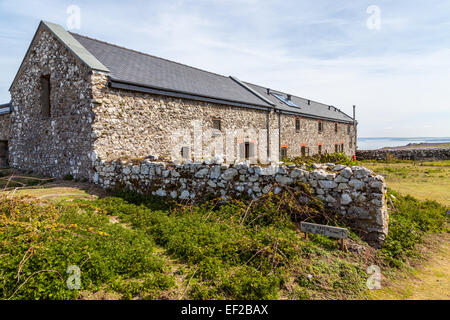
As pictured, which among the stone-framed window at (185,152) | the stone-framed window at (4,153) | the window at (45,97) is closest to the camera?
the window at (45,97)

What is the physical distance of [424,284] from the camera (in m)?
4.38

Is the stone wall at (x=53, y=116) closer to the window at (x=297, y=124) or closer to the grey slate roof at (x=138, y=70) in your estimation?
the grey slate roof at (x=138, y=70)

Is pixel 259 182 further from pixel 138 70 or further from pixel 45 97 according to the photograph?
pixel 45 97

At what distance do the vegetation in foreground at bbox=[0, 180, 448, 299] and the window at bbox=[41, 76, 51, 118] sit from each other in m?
7.95

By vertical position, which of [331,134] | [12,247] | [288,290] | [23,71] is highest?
[23,71]

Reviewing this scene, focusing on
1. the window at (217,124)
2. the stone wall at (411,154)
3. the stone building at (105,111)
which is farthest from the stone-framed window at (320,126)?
the window at (217,124)

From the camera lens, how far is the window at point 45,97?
40.5ft

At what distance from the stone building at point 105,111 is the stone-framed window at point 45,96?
41mm

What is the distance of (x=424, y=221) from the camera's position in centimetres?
711

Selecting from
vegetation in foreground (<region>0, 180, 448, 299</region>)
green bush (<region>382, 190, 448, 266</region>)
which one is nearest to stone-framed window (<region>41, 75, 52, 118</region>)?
vegetation in foreground (<region>0, 180, 448, 299</region>)
